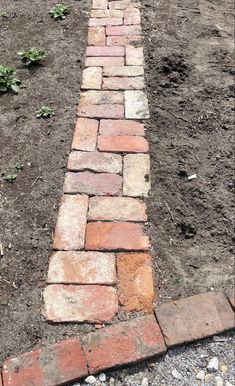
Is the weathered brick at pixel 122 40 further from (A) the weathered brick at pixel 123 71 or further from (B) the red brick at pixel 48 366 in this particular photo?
(B) the red brick at pixel 48 366

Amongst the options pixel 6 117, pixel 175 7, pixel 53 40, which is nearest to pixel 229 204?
pixel 6 117

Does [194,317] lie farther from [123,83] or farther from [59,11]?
[59,11]

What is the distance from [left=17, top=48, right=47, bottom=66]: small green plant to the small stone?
255cm

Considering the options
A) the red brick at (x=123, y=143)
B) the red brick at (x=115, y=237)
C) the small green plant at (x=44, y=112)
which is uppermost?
the small green plant at (x=44, y=112)

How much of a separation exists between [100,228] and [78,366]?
747mm

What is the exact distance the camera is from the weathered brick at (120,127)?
2.88 meters

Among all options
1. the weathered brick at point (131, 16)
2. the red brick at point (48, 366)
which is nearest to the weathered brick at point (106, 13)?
the weathered brick at point (131, 16)

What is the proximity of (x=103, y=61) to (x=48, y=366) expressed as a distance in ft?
8.00

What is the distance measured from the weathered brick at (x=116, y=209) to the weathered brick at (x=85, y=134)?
445mm

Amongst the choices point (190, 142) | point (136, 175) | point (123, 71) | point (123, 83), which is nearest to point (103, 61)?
point (123, 71)

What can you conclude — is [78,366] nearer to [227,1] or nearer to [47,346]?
[47,346]

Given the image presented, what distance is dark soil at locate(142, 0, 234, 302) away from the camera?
7.22ft

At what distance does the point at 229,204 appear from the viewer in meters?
2.46

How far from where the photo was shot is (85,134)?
287 cm
